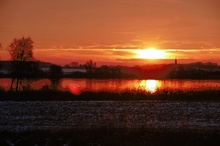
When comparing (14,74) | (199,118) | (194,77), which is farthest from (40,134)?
(194,77)

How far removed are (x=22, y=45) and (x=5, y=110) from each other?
3987cm

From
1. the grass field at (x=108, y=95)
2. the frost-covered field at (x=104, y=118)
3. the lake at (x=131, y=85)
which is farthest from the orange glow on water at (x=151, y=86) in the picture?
the frost-covered field at (x=104, y=118)

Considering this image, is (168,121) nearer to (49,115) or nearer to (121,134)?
(121,134)

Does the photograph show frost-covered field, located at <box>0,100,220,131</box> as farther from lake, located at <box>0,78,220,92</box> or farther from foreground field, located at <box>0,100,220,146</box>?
lake, located at <box>0,78,220,92</box>

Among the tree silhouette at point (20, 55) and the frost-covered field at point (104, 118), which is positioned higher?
Answer: the tree silhouette at point (20, 55)

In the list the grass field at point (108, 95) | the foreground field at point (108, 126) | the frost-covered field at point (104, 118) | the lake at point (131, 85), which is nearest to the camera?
the foreground field at point (108, 126)

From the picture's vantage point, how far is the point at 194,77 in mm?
133250

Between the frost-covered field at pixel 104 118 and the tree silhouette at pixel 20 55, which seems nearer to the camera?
the frost-covered field at pixel 104 118

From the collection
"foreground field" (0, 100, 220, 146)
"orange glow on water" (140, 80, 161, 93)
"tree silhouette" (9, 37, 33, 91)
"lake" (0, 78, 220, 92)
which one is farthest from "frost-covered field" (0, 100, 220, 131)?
"tree silhouette" (9, 37, 33, 91)

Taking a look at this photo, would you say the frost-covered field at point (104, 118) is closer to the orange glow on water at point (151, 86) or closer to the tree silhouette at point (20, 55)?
the orange glow on water at point (151, 86)

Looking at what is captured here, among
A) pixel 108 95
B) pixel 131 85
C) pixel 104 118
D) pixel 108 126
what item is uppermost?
pixel 108 95

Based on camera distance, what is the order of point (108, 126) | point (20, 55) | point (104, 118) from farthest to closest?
point (20, 55), point (104, 118), point (108, 126)

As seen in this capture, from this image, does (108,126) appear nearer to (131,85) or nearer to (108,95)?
(108,95)

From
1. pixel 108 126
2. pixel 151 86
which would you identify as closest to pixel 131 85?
pixel 151 86
